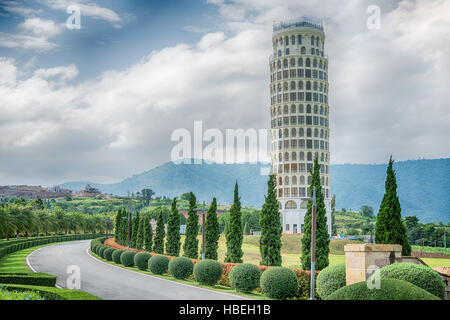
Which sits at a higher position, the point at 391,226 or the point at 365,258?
the point at 391,226

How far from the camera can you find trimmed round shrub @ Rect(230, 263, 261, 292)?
1024 inches

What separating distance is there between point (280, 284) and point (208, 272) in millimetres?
6533

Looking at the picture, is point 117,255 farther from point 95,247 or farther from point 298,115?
point 298,115

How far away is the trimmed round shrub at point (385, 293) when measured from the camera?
11.4 meters

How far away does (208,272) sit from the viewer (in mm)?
28703

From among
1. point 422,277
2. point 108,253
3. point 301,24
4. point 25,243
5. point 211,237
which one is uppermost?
point 301,24

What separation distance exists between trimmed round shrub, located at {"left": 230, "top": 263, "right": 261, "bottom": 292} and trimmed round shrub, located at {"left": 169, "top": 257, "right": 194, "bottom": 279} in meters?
6.61

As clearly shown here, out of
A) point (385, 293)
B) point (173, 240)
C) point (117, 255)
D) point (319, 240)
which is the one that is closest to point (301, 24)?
point (173, 240)

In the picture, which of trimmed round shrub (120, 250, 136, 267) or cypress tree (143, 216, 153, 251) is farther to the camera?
cypress tree (143, 216, 153, 251)

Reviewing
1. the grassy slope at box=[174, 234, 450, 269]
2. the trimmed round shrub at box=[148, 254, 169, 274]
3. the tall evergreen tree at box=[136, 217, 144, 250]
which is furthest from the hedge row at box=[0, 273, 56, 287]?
the grassy slope at box=[174, 234, 450, 269]

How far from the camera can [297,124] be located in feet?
365

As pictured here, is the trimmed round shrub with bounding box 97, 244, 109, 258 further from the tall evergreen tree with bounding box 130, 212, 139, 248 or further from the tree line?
the tree line

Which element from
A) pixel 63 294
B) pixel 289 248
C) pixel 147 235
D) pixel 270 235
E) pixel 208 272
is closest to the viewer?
pixel 63 294
